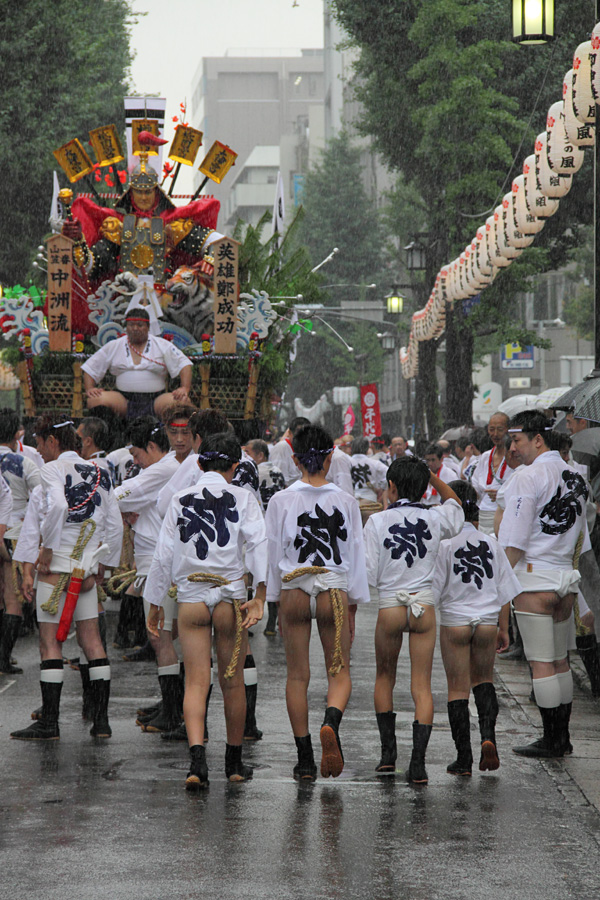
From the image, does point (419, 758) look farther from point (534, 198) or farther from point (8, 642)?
point (534, 198)

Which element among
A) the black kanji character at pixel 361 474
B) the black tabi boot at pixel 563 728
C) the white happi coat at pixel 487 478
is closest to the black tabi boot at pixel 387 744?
the black tabi boot at pixel 563 728

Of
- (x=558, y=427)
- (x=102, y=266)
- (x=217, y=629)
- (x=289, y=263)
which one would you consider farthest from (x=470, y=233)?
(x=217, y=629)

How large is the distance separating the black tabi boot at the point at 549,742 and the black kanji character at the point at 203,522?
2.23m

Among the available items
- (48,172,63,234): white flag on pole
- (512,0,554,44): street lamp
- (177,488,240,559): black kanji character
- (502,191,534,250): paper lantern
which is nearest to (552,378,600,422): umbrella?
(177,488,240,559): black kanji character

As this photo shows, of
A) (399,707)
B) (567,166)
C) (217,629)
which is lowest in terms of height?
(399,707)

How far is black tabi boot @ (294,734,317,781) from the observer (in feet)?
21.8

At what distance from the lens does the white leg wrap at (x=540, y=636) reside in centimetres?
730

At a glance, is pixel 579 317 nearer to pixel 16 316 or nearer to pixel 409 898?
pixel 16 316

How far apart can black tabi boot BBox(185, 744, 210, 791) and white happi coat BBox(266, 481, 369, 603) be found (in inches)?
35.8

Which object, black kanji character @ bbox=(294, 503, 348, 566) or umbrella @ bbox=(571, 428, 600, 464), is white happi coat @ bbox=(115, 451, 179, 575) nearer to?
black kanji character @ bbox=(294, 503, 348, 566)

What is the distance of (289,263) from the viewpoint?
14.9 m

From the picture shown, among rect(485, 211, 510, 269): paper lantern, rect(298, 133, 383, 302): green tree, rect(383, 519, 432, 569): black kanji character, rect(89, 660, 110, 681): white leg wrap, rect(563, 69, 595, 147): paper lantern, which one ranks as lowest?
rect(89, 660, 110, 681): white leg wrap

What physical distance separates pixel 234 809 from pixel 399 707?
292 centimetres

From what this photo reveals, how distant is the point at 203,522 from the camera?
6.47 metres
